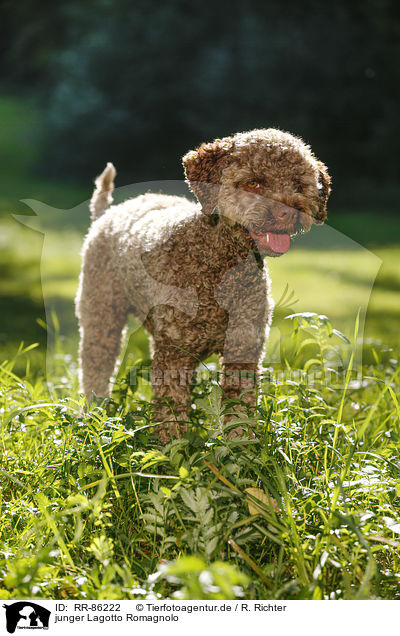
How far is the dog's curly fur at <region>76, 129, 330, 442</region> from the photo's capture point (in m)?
2.55

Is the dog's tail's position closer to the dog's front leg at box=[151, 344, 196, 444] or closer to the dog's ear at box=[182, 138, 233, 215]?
the dog's ear at box=[182, 138, 233, 215]

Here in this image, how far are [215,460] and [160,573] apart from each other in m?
0.55

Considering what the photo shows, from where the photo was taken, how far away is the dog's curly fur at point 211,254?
101 inches

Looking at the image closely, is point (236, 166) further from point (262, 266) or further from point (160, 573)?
point (160, 573)

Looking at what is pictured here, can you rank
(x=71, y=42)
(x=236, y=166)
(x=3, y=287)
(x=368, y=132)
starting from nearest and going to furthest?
(x=236, y=166)
(x=71, y=42)
(x=368, y=132)
(x=3, y=287)

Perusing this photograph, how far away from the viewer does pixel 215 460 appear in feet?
7.64

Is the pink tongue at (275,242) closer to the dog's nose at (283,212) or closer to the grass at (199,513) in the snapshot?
the dog's nose at (283,212)

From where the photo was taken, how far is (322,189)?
279 centimetres

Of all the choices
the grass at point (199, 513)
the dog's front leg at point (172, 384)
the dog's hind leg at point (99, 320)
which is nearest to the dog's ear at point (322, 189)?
the grass at point (199, 513)

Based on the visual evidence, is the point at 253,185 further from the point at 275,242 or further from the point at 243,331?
the point at 243,331
